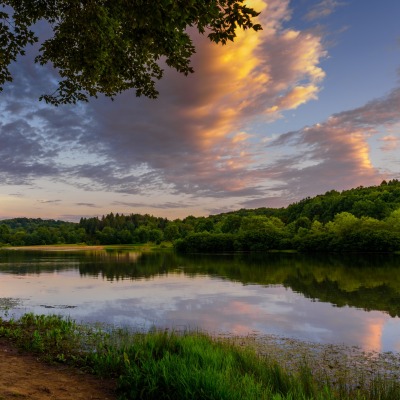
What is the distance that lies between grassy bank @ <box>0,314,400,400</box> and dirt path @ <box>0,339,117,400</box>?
1.42 feet

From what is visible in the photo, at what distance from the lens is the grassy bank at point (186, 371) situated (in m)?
8.26

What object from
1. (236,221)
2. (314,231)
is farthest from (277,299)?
(236,221)

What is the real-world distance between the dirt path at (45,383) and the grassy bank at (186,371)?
0.43 meters

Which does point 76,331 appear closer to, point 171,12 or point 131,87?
point 131,87

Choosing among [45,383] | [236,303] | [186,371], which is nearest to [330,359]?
[186,371]

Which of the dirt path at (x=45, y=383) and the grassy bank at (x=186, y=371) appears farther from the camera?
the dirt path at (x=45, y=383)

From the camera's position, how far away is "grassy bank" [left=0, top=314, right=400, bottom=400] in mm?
8265

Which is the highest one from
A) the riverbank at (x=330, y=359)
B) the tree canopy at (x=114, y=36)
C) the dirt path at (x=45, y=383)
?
the tree canopy at (x=114, y=36)

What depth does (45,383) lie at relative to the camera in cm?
956

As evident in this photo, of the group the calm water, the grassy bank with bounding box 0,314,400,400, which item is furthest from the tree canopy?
the calm water

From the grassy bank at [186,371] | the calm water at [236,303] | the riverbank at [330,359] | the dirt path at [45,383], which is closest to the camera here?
the grassy bank at [186,371]

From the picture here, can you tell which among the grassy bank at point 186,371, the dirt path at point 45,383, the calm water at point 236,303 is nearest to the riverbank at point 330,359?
the grassy bank at point 186,371

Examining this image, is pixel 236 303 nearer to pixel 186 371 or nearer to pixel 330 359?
pixel 330 359

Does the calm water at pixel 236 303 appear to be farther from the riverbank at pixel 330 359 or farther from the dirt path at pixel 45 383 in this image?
the dirt path at pixel 45 383
